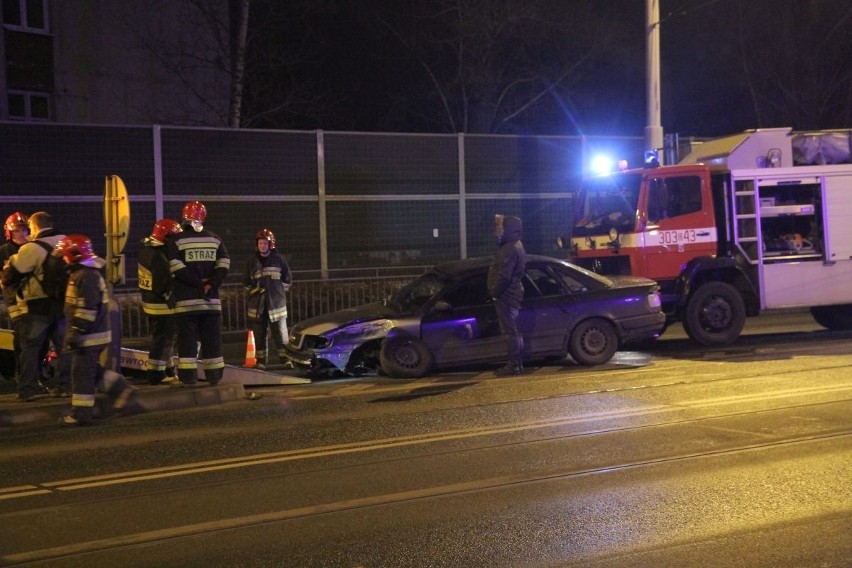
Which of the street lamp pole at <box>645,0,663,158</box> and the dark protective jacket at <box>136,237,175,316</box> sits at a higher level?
the street lamp pole at <box>645,0,663,158</box>

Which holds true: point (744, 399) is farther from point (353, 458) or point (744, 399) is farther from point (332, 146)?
point (332, 146)

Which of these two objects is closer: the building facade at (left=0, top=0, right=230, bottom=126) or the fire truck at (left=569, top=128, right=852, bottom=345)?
the fire truck at (left=569, top=128, right=852, bottom=345)

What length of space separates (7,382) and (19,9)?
56.2 feet

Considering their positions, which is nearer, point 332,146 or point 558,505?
point 558,505

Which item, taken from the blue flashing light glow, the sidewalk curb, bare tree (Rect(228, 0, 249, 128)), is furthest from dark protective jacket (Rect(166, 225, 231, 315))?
bare tree (Rect(228, 0, 249, 128))

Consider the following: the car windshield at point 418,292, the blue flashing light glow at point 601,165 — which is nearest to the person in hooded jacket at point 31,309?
the car windshield at point 418,292

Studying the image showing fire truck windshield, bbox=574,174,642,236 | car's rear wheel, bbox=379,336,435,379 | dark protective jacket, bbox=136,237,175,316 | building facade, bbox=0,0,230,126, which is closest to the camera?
dark protective jacket, bbox=136,237,175,316

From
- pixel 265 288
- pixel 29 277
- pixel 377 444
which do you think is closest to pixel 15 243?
pixel 29 277

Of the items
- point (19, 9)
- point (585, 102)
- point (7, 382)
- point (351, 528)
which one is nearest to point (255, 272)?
point (7, 382)

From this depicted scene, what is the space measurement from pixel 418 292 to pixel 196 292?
2904 mm

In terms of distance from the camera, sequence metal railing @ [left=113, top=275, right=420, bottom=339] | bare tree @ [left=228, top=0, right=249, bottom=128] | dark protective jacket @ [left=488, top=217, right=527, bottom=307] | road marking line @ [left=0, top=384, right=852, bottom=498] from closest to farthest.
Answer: road marking line @ [left=0, top=384, right=852, bottom=498] < dark protective jacket @ [left=488, top=217, right=527, bottom=307] < metal railing @ [left=113, top=275, right=420, bottom=339] < bare tree @ [left=228, top=0, right=249, bottom=128]

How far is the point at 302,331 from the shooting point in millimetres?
11688

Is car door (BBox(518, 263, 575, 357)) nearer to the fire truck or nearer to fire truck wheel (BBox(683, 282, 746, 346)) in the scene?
the fire truck

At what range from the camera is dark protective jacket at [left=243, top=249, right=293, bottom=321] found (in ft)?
42.2
